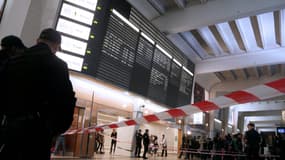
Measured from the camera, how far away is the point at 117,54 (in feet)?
28.3

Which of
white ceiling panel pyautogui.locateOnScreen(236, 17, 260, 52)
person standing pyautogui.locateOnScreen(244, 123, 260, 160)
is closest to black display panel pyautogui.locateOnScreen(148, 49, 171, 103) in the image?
white ceiling panel pyautogui.locateOnScreen(236, 17, 260, 52)

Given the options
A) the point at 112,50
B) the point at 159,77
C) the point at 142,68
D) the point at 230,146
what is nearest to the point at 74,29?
the point at 112,50

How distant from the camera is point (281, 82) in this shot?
2.48 meters

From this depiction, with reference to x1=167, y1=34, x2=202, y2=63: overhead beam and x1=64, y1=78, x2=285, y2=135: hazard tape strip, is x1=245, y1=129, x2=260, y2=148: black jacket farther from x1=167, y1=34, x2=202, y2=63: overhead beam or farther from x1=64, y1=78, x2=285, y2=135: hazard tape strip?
x1=167, y1=34, x2=202, y2=63: overhead beam

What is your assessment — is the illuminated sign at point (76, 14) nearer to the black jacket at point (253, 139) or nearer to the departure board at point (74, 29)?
the departure board at point (74, 29)

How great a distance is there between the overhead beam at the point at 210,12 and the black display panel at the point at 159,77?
4.79 feet

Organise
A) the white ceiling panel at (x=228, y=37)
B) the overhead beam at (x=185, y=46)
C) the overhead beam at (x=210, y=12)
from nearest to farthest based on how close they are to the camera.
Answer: the overhead beam at (x=210, y=12)
the white ceiling panel at (x=228, y=37)
the overhead beam at (x=185, y=46)

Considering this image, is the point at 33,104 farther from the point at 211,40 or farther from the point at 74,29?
the point at 211,40

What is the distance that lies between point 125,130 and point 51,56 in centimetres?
1138

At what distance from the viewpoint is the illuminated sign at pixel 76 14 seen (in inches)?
286

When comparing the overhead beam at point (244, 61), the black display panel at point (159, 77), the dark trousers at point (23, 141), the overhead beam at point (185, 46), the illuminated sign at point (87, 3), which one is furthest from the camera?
the overhead beam at point (244, 61)

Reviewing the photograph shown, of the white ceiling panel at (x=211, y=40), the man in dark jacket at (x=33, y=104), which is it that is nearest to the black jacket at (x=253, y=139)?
the white ceiling panel at (x=211, y=40)

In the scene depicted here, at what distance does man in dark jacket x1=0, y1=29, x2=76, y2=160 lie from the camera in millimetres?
1301

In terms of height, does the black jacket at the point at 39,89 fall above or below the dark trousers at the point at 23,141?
above
